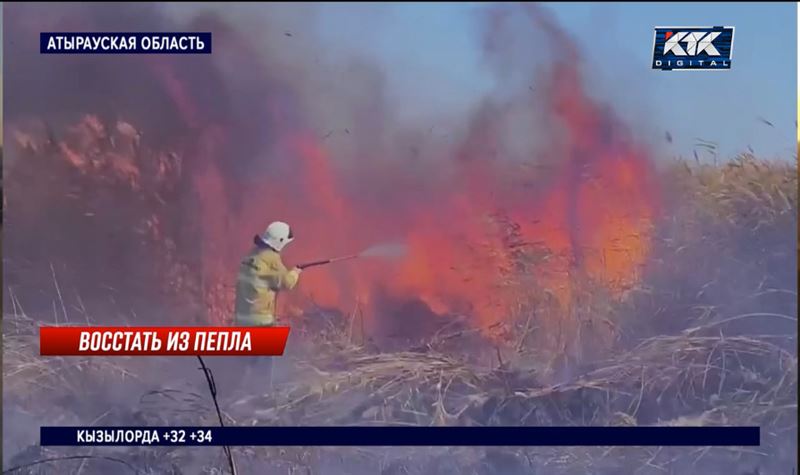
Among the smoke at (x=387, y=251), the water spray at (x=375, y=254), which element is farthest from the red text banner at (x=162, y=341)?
the smoke at (x=387, y=251)

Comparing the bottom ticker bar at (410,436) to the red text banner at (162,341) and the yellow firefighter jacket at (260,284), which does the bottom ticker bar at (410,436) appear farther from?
the yellow firefighter jacket at (260,284)

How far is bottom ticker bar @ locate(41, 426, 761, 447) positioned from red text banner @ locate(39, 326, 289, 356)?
287 mm

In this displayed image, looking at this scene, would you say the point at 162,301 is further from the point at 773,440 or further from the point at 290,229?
the point at 773,440

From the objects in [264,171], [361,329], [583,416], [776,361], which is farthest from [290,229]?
[776,361]

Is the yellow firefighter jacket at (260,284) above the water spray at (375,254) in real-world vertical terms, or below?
below

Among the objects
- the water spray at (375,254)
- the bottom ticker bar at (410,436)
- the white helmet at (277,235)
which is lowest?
the bottom ticker bar at (410,436)

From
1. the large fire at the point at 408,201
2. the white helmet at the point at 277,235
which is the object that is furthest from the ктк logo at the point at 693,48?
the white helmet at the point at 277,235

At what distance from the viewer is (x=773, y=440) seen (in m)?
3.11

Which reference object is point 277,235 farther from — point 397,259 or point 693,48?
point 693,48

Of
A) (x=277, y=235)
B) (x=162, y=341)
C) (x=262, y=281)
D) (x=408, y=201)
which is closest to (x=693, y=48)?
(x=408, y=201)

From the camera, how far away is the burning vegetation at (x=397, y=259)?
3.03 m

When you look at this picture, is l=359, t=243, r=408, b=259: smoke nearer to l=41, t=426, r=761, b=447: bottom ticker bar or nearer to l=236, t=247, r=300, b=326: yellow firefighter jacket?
l=236, t=247, r=300, b=326: yellow firefighter jacket

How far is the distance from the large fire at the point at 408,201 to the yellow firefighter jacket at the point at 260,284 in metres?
0.04

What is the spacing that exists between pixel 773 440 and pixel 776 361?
30 centimetres
